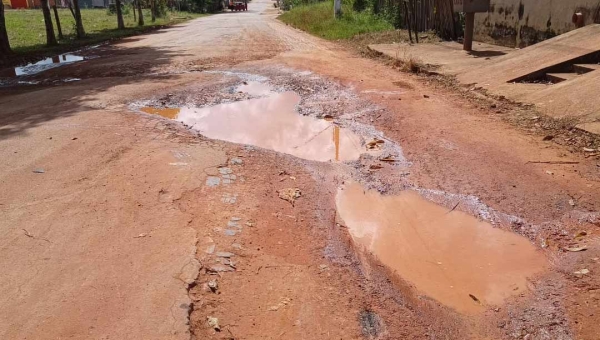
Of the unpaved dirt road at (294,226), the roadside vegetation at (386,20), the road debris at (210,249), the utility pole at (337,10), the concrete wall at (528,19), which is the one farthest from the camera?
the utility pole at (337,10)

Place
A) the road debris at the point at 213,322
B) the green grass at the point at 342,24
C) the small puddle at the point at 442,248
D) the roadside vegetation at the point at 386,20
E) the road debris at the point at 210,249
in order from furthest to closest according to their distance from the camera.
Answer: the green grass at the point at 342,24 → the roadside vegetation at the point at 386,20 → the road debris at the point at 210,249 → the small puddle at the point at 442,248 → the road debris at the point at 213,322

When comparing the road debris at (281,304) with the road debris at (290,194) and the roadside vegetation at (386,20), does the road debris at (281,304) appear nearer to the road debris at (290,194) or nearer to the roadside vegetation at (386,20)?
the road debris at (290,194)

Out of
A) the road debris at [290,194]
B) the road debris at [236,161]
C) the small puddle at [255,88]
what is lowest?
the road debris at [290,194]

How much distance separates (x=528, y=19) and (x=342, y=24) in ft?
35.9

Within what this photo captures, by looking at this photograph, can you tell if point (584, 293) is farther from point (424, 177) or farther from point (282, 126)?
point (282, 126)

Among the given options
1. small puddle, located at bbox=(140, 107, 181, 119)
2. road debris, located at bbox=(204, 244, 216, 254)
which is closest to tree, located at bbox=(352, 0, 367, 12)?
small puddle, located at bbox=(140, 107, 181, 119)

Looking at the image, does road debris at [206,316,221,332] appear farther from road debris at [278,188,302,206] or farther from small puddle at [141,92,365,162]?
small puddle at [141,92,365,162]

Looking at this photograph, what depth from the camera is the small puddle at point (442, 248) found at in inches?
123

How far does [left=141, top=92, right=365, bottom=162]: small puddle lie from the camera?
5.57 m

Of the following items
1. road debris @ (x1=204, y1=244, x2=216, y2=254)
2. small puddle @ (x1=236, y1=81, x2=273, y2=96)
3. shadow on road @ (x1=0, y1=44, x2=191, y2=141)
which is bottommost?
road debris @ (x1=204, y1=244, x2=216, y2=254)

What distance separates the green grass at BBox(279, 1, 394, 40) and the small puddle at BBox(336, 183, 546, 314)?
563 inches

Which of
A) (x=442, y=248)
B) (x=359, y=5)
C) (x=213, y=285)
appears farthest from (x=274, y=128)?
(x=359, y=5)

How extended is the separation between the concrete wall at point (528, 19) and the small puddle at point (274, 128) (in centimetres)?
549

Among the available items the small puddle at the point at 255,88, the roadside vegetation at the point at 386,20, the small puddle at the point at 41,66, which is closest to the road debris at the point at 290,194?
the small puddle at the point at 255,88
